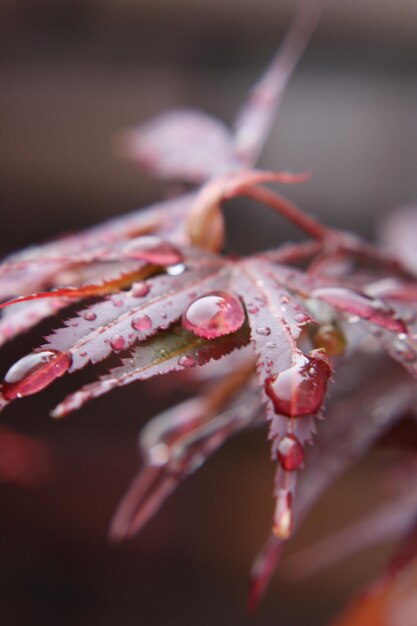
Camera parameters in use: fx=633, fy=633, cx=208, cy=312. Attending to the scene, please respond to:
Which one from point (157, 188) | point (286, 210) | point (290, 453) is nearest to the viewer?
point (290, 453)

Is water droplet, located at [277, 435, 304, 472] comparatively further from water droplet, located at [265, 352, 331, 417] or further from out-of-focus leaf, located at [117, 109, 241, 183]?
out-of-focus leaf, located at [117, 109, 241, 183]

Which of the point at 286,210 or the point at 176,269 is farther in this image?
the point at 286,210

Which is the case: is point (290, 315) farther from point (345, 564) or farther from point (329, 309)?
point (345, 564)

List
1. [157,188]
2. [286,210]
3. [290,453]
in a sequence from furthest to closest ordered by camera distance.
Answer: [157,188]
[286,210]
[290,453]

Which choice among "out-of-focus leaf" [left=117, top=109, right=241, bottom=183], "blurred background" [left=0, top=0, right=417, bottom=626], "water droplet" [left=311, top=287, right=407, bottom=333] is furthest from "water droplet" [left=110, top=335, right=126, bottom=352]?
"blurred background" [left=0, top=0, right=417, bottom=626]

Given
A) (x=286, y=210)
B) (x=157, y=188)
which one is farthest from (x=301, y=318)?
(x=157, y=188)

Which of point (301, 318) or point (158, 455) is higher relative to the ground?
point (301, 318)

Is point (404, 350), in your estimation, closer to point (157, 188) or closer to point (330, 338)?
point (330, 338)

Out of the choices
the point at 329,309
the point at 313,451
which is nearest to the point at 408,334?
the point at 329,309
